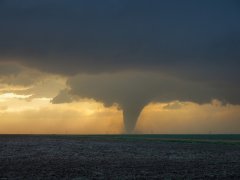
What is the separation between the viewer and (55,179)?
33656mm

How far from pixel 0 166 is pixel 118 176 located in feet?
48.1

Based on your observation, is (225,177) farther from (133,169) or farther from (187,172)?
(133,169)

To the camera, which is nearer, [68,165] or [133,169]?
[133,169]

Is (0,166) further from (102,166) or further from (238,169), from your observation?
(238,169)

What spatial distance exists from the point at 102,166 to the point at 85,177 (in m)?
9.03

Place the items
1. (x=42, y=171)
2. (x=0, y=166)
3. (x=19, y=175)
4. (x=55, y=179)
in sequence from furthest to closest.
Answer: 1. (x=0, y=166)
2. (x=42, y=171)
3. (x=19, y=175)
4. (x=55, y=179)

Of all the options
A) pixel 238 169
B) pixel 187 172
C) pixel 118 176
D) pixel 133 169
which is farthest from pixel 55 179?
pixel 238 169

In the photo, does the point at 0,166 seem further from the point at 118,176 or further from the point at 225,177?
the point at 225,177

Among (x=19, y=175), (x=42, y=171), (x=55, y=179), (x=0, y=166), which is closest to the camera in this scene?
Result: (x=55, y=179)

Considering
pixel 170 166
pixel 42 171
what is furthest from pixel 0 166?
pixel 170 166

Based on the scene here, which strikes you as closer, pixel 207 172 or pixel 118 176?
pixel 118 176

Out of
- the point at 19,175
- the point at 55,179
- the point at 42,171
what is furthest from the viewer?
the point at 42,171

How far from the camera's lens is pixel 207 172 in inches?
1548

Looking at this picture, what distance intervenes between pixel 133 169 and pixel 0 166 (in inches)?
561
